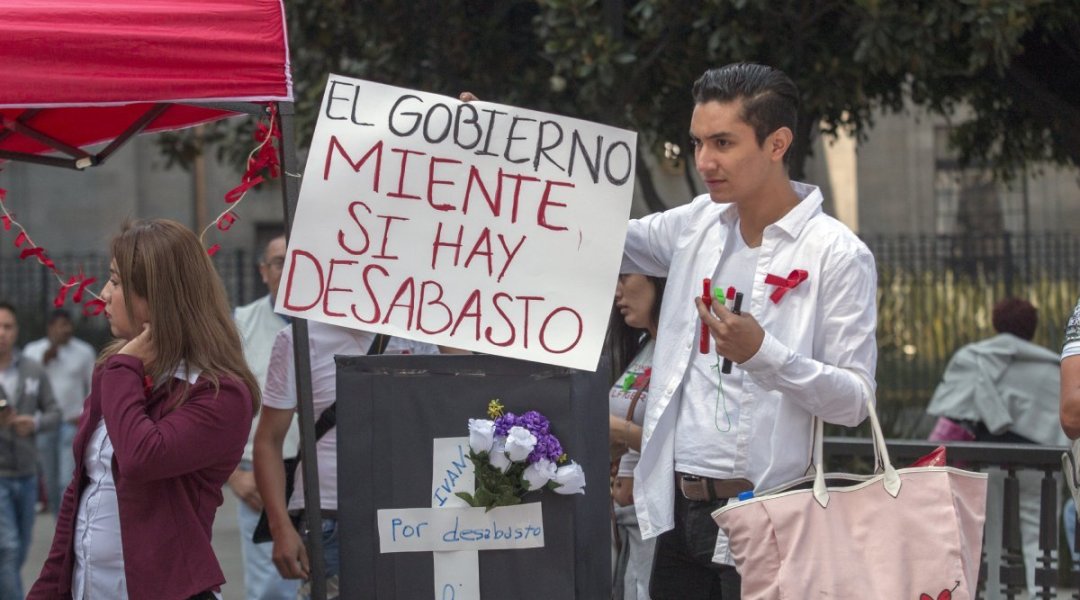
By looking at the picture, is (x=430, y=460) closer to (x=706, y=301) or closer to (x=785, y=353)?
(x=706, y=301)

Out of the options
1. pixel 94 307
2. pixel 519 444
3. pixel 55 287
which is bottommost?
pixel 519 444

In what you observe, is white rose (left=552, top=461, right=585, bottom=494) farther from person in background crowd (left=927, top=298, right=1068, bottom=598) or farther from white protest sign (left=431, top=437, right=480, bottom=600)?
person in background crowd (left=927, top=298, right=1068, bottom=598)

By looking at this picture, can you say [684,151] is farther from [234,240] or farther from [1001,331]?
A: [234,240]

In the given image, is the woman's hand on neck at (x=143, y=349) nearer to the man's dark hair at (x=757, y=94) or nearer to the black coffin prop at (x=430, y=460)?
the black coffin prop at (x=430, y=460)

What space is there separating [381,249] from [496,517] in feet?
2.34

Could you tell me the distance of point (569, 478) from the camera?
11.8ft

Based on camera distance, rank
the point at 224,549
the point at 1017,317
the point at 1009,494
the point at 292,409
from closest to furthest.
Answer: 1. the point at 292,409
2. the point at 1009,494
3. the point at 1017,317
4. the point at 224,549

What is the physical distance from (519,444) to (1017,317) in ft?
17.2

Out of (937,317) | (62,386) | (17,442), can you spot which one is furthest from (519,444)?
(62,386)

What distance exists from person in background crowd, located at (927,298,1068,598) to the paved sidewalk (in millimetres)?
4046

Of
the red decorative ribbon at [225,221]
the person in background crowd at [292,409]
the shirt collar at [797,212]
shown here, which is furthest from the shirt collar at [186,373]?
the shirt collar at [797,212]

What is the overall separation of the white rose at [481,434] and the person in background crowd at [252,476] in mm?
2707

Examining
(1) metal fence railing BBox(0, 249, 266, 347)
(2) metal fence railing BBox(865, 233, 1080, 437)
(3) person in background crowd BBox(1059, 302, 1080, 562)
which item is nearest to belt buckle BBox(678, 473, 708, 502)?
(3) person in background crowd BBox(1059, 302, 1080, 562)

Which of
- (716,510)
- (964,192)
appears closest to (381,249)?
(716,510)
